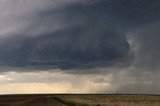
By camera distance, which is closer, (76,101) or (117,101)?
(76,101)

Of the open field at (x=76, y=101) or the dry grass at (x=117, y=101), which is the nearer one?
the open field at (x=76, y=101)

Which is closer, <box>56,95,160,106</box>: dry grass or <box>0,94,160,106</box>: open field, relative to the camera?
<box>0,94,160,106</box>: open field

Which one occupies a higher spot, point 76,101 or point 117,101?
point 117,101
